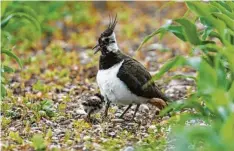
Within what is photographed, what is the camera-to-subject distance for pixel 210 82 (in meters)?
5.60

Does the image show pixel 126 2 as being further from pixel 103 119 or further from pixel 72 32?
pixel 103 119

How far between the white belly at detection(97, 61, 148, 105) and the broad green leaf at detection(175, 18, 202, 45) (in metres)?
1.15

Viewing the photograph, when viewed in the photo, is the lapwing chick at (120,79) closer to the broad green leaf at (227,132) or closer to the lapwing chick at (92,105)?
the lapwing chick at (92,105)

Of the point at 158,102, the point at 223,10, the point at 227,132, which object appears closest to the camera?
the point at 227,132

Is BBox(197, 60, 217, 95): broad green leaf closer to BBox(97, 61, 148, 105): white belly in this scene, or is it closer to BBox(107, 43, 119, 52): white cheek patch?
BBox(97, 61, 148, 105): white belly

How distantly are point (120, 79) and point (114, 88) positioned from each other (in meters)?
0.11

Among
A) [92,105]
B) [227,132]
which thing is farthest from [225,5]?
[227,132]

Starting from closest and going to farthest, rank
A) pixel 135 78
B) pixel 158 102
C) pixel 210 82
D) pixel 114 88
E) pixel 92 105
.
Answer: pixel 210 82, pixel 114 88, pixel 135 78, pixel 92 105, pixel 158 102

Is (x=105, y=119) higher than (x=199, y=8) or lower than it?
lower

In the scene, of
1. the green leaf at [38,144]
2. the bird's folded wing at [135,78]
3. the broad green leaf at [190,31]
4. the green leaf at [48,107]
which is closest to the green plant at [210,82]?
the broad green leaf at [190,31]

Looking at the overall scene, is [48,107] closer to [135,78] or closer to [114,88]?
[114,88]

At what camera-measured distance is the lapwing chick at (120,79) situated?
7.19 metres

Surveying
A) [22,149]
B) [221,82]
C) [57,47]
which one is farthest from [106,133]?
[57,47]

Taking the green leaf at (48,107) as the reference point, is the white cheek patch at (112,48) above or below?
above
